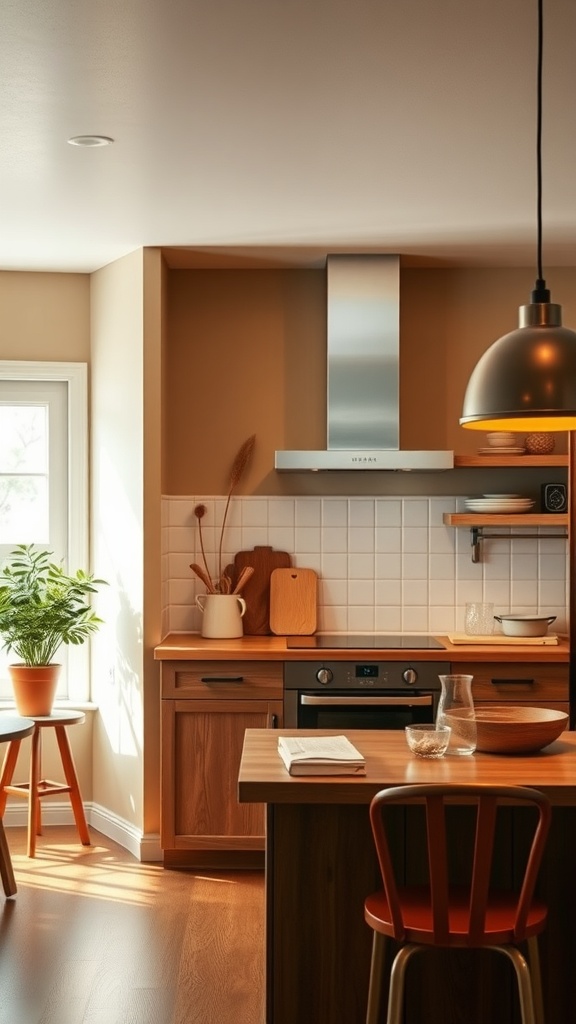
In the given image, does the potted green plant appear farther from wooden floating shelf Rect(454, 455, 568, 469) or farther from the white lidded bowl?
the white lidded bowl

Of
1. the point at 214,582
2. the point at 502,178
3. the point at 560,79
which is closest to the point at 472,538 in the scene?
the point at 214,582

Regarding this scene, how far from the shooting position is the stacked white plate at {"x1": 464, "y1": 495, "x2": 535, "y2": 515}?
5.20m

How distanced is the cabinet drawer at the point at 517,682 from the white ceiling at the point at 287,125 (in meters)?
1.82

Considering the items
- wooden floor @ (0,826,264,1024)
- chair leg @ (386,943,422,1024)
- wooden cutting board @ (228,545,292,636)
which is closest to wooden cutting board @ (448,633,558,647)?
wooden cutting board @ (228,545,292,636)

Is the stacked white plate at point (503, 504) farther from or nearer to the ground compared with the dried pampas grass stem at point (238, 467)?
nearer to the ground

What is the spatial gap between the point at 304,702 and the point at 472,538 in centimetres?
121

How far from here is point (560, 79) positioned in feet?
10.4

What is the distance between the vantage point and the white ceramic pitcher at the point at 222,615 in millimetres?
5266

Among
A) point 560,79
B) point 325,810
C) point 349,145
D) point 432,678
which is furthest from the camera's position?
point 432,678

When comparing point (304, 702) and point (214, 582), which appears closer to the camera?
point (304, 702)

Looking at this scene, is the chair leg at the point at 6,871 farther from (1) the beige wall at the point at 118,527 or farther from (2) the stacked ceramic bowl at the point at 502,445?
(2) the stacked ceramic bowl at the point at 502,445

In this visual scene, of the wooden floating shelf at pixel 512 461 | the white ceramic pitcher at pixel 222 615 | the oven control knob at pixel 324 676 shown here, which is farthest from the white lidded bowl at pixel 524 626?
the white ceramic pitcher at pixel 222 615

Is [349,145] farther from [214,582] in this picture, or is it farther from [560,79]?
[214,582]

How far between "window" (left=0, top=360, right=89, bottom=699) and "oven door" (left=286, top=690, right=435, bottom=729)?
4.74ft
